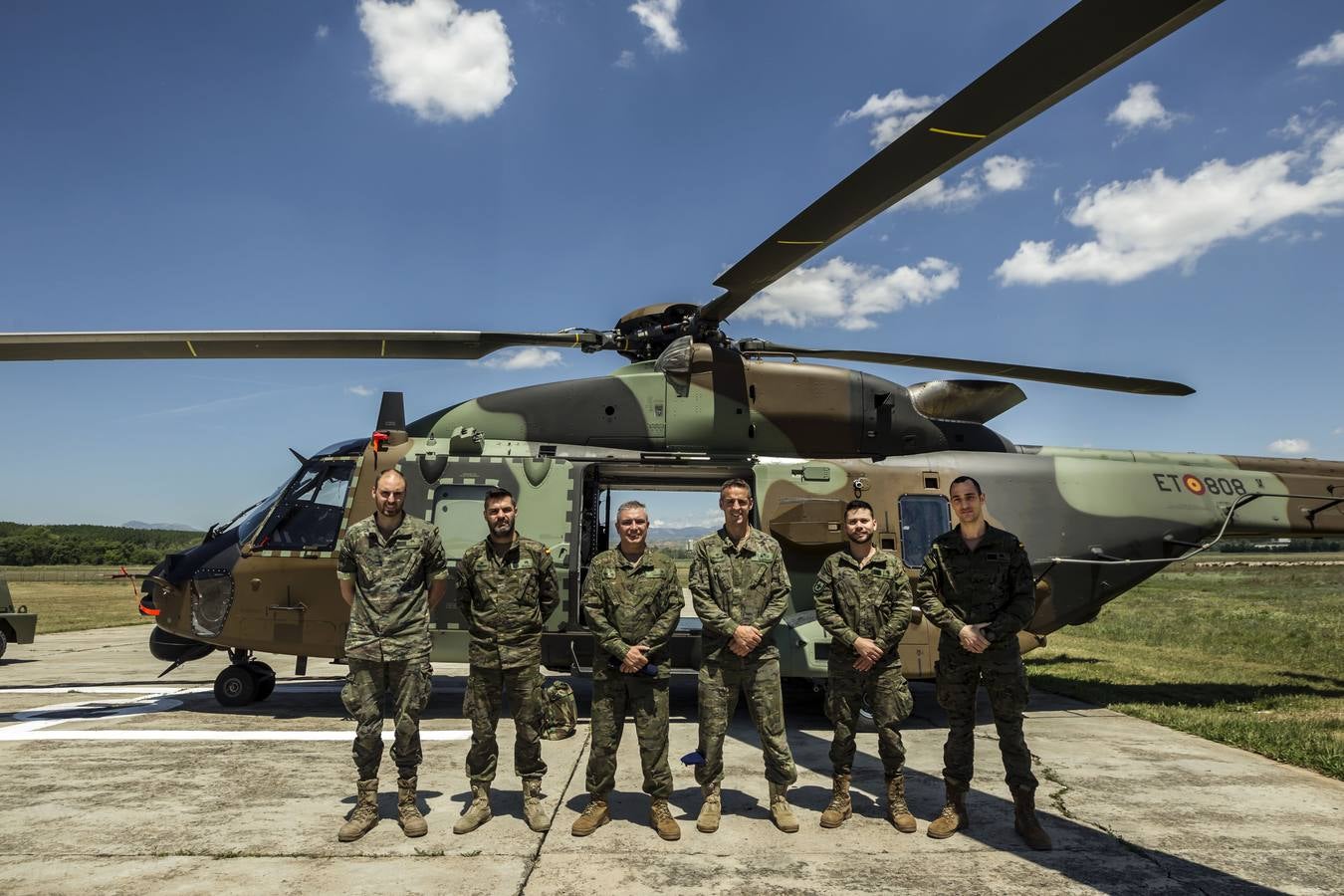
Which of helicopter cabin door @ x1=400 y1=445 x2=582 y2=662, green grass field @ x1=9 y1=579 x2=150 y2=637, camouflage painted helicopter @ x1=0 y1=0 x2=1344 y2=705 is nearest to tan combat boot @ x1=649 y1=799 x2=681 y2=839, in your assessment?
camouflage painted helicopter @ x1=0 y1=0 x2=1344 y2=705

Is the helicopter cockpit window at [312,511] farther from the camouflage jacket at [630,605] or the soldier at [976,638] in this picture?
the soldier at [976,638]

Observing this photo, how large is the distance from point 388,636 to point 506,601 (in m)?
0.70

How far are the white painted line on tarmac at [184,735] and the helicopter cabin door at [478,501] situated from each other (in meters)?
0.88

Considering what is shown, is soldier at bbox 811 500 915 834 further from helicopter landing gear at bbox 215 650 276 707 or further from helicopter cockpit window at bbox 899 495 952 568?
helicopter landing gear at bbox 215 650 276 707

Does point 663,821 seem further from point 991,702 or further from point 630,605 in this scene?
point 991,702

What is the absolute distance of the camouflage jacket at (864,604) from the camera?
460 cm

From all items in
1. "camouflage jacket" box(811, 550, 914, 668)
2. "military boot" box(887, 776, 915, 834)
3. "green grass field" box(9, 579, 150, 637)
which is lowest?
"green grass field" box(9, 579, 150, 637)

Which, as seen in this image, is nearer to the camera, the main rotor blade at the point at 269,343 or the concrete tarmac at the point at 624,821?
the concrete tarmac at the point at 624,821

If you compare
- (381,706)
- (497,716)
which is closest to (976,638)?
(497,716)

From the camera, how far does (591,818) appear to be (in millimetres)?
4301

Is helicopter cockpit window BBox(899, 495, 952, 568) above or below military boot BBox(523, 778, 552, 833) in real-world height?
above

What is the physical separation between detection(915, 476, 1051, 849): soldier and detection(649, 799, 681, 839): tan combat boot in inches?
56.4

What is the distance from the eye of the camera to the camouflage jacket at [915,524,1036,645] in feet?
14.4

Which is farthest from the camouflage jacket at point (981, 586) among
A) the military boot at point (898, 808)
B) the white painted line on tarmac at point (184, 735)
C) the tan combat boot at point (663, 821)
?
the white painted line on tarmac at point (184, 735)
